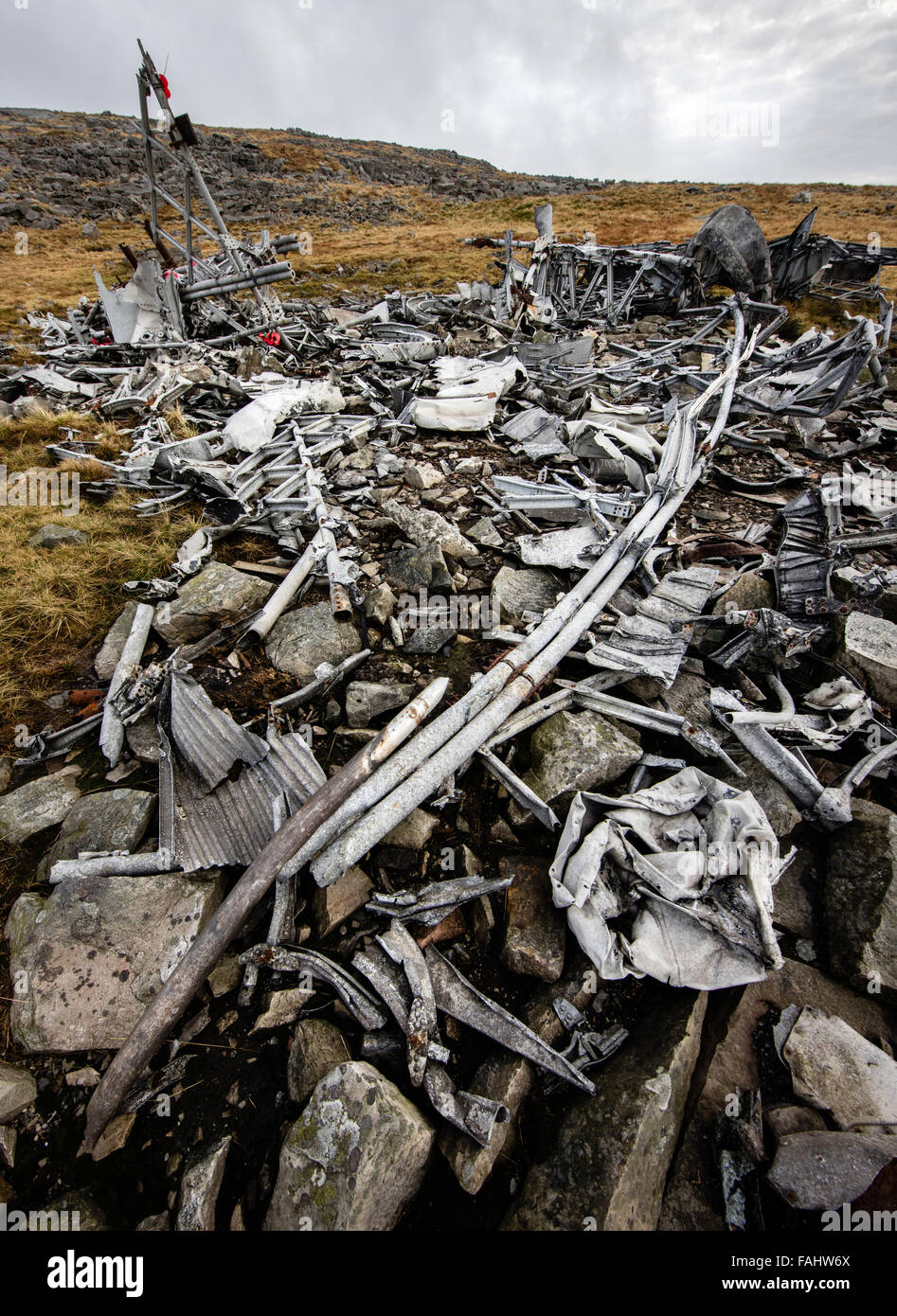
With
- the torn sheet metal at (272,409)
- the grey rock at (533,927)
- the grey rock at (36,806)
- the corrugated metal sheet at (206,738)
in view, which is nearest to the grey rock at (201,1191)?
the grey rock at (533,927)

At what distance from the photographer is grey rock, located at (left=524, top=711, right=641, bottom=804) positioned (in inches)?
114

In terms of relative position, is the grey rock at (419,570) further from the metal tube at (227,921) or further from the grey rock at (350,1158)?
the grey rock at (350,1158)

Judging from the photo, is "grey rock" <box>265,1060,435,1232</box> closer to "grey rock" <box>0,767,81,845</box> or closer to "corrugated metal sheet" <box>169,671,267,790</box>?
"corrugated metal sheet" <box>169,671,267,790</box>

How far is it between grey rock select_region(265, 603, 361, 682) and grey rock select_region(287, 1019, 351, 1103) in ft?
7.01

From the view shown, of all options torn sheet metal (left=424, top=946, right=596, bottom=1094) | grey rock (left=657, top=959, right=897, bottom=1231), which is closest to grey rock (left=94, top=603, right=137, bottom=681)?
torn sheet metal (left=424, top=946, right=596, bottom=1094)

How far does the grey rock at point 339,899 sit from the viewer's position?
2.50m

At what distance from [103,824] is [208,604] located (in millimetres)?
1892

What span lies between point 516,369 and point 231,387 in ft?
14.6

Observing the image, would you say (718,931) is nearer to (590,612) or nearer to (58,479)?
(590,612)

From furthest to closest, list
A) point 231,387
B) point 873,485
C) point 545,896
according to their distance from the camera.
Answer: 1. point 231,387
2. point 873,485
3. point 545,896

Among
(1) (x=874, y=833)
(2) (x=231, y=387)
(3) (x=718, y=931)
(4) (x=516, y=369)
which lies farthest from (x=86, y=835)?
(4) (x=516, y=369)
